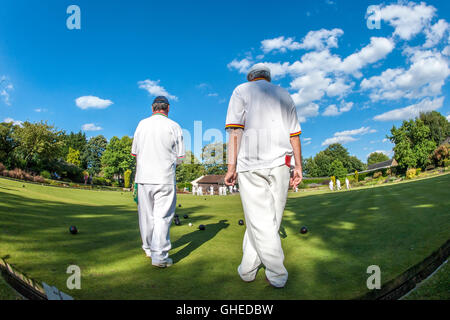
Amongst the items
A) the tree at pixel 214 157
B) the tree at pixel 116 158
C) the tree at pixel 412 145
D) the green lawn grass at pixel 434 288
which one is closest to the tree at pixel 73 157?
the tree at pixel 116 158

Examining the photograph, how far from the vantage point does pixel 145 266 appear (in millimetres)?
3941

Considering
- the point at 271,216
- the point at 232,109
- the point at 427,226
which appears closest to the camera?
the point at 271,216

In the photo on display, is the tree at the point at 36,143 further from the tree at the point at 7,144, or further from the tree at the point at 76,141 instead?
the tree at the point at 76,141

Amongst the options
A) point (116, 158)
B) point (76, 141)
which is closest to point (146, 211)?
point (116, 158)

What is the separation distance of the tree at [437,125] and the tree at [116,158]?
81.6m

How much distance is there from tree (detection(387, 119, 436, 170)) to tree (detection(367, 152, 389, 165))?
8566cm

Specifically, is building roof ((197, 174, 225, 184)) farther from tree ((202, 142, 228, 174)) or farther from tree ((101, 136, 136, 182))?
tree ((101, 136, 136, 182))

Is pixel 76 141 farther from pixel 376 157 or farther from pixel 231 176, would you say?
pixel 376 157

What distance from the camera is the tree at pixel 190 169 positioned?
260ft

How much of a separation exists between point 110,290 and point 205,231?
14.1 ft

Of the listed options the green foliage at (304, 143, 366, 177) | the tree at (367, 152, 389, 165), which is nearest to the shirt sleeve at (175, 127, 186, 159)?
the green foliage at (304, 143, 366, 177)

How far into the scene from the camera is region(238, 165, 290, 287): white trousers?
3.02 meters
